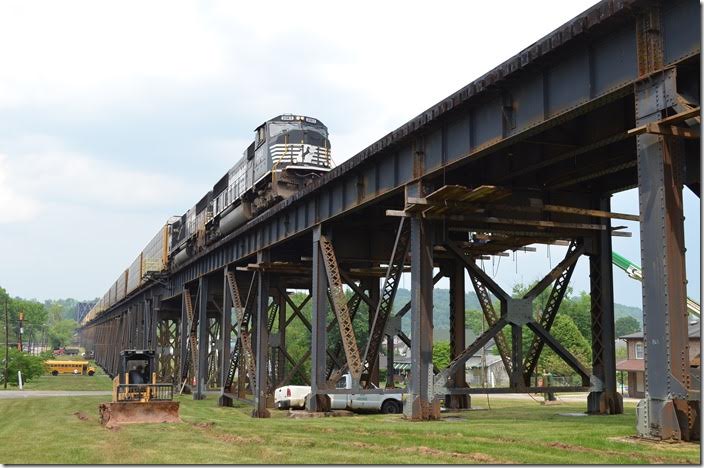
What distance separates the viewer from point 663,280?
11.6m

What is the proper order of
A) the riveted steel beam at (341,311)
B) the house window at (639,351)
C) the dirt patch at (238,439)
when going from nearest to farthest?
1. the dirt patch at (238,439)
2. the riveted steel beam at (341,311)
3. the house window at (639,351)

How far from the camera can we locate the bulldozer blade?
22.0 metres

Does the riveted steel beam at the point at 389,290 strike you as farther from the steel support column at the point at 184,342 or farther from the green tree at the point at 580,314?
the green tree at the point at 580,314

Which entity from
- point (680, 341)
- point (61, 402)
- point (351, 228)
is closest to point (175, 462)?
point (680, 341)

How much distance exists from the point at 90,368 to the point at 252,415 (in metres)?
83.7

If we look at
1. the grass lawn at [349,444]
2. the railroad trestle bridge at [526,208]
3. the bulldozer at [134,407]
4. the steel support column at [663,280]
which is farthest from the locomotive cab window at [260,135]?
the steel support column at [663,280]

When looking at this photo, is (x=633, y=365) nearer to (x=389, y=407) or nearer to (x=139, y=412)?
(x=389, y=407)

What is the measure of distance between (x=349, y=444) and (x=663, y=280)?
20.9 ft

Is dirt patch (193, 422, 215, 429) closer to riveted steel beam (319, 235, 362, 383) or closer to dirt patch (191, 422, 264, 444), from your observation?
dirt patch (191, 422, 264, 444)


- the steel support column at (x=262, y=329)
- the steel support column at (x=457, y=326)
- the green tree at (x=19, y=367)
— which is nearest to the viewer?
the steel support column at (x=457, y=326)

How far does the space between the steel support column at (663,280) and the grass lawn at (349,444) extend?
0.47 metres

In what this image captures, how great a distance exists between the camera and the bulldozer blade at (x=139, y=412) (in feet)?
72.1

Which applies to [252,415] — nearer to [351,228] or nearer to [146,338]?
[351,228]

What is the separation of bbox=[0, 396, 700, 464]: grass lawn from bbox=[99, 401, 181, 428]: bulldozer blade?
1651 millimetres
